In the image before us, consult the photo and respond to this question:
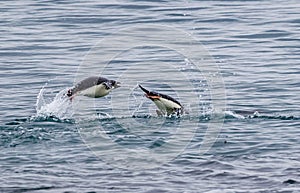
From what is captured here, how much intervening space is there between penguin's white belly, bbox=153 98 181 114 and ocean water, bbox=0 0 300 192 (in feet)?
0.65

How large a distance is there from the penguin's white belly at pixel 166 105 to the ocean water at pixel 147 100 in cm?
20

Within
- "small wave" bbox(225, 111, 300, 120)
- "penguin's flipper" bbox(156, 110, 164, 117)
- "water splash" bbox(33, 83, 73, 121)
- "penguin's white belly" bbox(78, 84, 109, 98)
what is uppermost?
"penguin's white belly" bbox(78, 84, 109, 98)

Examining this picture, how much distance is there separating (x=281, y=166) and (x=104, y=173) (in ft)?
7.92

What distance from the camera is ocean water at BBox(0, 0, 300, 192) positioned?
46.4 feet

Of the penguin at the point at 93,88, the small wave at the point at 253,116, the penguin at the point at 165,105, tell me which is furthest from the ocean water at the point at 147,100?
the penguin at the point at 93,88

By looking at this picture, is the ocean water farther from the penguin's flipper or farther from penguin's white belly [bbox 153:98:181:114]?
penguin's white belly [bbox 153:98:181:114]

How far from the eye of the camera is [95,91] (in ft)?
56.4

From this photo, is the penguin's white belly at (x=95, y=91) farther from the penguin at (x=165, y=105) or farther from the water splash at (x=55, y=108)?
the penguin at (x=165, y=105)

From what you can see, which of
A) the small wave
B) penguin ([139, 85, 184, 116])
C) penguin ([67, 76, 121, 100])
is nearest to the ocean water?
the small wave

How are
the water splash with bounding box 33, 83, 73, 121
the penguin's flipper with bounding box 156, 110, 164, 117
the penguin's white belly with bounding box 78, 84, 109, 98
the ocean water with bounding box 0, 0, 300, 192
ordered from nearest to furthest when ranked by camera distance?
1. the ocean water with bounding box 0, 0, 300, 192
2. the penguin's white belly with bounding box 78, 84, 109, 98
3. the water splash with bounding box 33, 83, 73, 121
4. the penguin's flipper with bounding box 156, 110, 164, 117

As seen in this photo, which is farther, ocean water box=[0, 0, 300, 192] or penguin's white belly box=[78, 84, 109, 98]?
penguin's white belly box=[78, 84, 109, 98]

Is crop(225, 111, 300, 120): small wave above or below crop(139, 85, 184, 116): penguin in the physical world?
below

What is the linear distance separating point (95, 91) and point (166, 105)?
1198mm

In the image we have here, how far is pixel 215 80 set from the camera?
2194 centimetres
